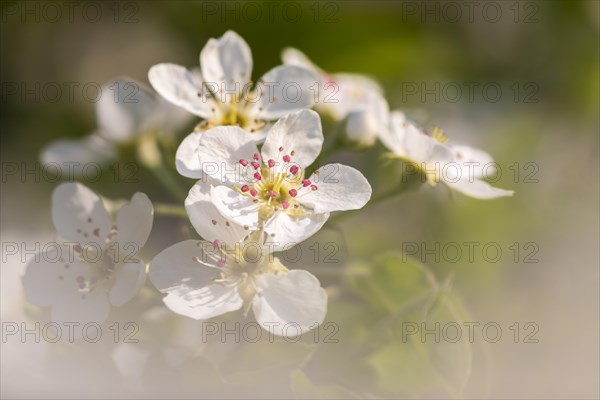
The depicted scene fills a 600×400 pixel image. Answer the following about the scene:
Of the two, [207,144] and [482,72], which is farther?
[482,72]

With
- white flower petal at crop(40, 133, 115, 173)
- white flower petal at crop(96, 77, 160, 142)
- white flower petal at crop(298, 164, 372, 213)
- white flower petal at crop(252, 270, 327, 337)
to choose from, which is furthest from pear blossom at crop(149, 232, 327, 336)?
white flower petal at crop(40, 133, 115, 173)

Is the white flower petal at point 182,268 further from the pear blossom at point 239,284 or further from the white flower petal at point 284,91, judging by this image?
the white flower petal at point 284,91

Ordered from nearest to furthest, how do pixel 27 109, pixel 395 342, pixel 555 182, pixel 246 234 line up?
1. pixel 246 234
2. pixel 395 342
3. pixel 555 182
4. pixel 27 109

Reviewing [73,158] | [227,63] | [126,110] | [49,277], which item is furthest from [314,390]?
[73,158]

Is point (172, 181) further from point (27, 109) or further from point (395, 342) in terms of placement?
point (27, 109)

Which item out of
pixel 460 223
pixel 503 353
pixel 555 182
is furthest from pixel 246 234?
pixel 555 182

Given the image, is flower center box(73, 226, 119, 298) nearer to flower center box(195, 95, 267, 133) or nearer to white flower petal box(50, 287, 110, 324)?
white flower petal box(50, 287, 110, 324)
